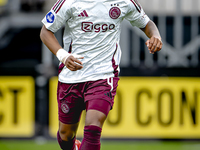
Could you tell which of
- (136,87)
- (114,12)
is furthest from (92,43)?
(136,87)

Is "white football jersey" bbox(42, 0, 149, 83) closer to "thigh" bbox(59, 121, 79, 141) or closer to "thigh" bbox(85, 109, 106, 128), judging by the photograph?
"thigh" bbox(85, 109, 106, 128)

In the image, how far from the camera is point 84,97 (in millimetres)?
3830

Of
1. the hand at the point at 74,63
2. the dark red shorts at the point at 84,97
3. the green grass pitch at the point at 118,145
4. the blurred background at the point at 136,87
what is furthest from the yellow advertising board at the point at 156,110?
the hand at the point at 74,63

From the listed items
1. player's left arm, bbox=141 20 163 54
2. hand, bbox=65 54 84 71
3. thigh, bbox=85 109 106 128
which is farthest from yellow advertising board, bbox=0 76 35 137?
hand, bbox=65 54 84 71

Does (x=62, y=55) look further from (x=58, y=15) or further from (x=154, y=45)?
(x=154, y=45)

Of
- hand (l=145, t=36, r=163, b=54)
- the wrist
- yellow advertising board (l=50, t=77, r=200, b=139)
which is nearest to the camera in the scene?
the wrist

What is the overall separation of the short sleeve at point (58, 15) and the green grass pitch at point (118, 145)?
301cm

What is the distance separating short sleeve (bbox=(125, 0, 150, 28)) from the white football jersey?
0.03 metres

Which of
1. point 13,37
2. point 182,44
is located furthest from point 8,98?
point 182,44

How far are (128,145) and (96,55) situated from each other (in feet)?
10.4

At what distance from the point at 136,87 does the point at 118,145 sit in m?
0.95

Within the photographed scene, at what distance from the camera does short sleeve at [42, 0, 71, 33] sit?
12.2 ft

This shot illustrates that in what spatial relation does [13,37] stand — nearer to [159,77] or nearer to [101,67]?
[159,77]

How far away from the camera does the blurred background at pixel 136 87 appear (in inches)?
265
